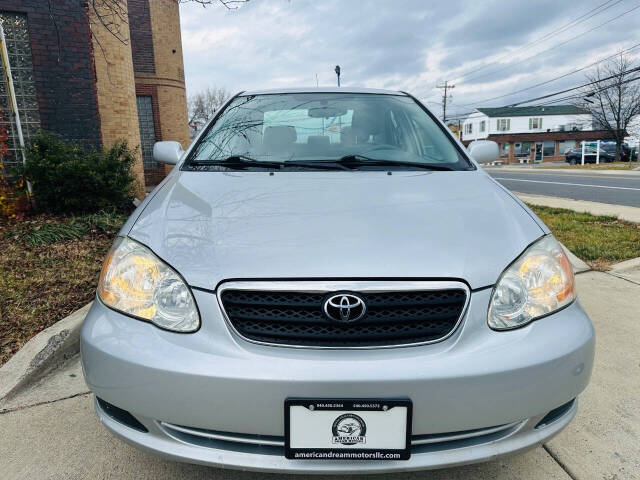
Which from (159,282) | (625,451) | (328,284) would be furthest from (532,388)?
(159,282)

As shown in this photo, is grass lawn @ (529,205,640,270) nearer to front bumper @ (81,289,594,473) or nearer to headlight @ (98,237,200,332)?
front bumper @ (81,289,594,473)

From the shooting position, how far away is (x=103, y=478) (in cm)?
173

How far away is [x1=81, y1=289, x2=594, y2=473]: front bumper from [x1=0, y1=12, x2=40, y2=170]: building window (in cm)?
622

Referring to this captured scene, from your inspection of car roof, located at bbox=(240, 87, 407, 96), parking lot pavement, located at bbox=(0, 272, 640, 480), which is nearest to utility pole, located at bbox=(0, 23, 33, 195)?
car roof, located at bbox=(240, 87, 407, 96)

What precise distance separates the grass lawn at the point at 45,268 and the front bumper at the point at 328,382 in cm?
176

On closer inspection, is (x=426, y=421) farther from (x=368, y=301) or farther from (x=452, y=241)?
(x=452, y=241)

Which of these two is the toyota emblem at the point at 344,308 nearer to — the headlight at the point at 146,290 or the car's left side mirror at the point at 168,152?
the headlight at the point at 146,290

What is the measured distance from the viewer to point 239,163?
7.45ft

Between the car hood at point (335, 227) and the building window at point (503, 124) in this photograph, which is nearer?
the car hood at point (335, 227)

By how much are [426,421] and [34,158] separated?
18.9 ft

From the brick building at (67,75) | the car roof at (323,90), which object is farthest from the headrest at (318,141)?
the brick building at (67,75)

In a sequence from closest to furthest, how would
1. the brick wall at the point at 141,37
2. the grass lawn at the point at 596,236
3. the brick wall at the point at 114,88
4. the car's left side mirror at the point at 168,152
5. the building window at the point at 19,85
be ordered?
the car's left side mirror at the point at 168,152
the grass lawn at the point at 596,236
the building window at the point at 19,85
the brick wall at the point at 114,88
the brick wall at the point at 141,37

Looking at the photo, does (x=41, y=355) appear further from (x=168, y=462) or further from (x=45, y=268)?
(x=45, y=268)

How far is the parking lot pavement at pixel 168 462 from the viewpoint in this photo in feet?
5.68
